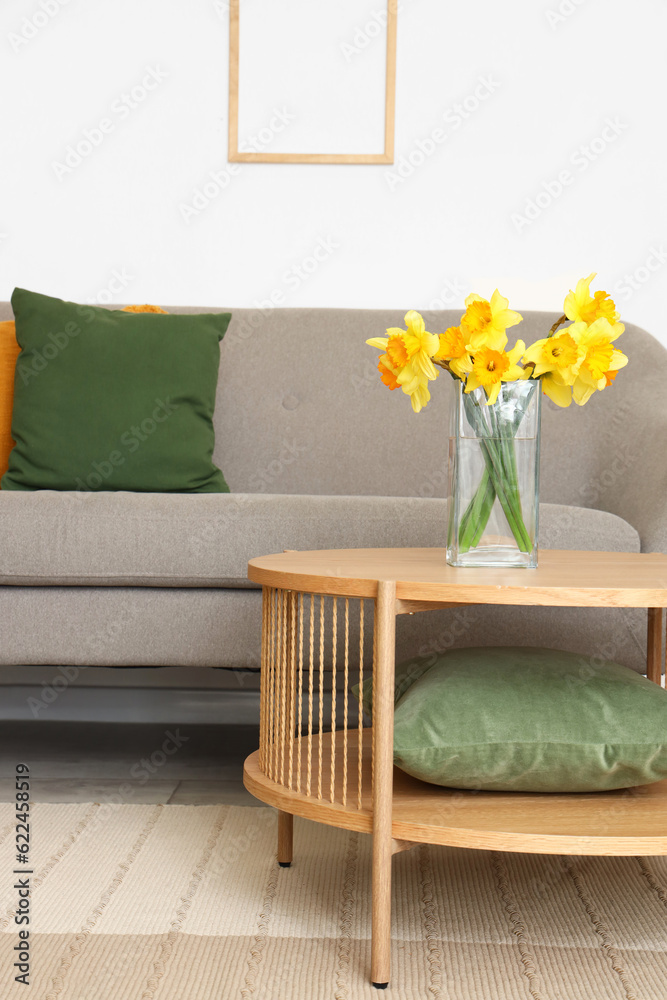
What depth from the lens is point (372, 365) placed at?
228 centimetres

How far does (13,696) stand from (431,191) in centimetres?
193

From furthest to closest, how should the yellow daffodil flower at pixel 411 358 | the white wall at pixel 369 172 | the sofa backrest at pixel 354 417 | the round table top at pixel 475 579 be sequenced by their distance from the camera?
the white wall at pixel 369 172, the sofa backrest at pixel 354 417, the yellow daffodil flower at pixel 411 358, the round table top at pixel 475 579

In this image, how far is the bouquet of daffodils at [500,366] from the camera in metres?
1.14

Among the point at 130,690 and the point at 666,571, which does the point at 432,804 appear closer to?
the point at 666,571

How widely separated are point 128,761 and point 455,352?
118 cm

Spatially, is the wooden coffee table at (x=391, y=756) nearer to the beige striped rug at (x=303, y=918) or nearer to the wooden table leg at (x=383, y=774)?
the wooden table leg at (x=383, y=774)

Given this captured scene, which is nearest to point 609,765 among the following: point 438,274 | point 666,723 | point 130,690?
point 666,723

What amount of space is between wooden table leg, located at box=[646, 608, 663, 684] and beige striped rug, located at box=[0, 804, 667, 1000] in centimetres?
28

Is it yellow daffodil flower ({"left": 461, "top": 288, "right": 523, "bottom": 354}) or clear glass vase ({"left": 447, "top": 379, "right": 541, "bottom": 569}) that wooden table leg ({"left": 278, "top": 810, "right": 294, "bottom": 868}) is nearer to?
clear glass vase ({"left": 447, "top": 379, "right": 541, "bottom": 569})

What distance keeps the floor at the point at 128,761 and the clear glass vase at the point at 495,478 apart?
27.7 inches

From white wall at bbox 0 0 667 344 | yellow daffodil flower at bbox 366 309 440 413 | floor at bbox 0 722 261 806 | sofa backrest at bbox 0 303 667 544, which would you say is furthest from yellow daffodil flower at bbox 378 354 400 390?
white wall at bbox 0 0 667 344

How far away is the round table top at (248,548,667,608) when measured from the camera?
96cm

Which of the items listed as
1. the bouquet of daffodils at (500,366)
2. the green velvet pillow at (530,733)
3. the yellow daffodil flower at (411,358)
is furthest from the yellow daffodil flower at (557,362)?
the green velvet pillow at (530,733)

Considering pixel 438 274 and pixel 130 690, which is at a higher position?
pixel 438 274
